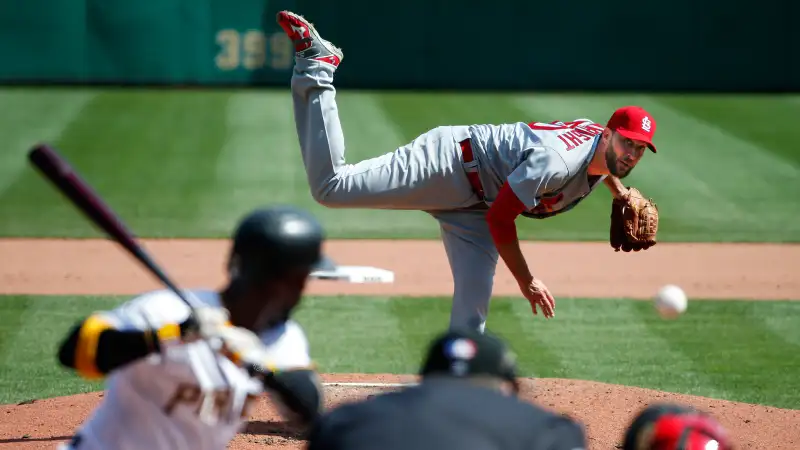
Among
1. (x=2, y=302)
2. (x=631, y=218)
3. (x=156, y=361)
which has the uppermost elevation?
(x=156, y=361)

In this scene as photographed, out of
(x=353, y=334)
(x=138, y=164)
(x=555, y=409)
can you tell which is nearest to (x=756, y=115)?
(x=138, y=164)

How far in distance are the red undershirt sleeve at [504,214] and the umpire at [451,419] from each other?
8.59 feet

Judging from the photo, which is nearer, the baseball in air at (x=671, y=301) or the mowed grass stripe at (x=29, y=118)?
the baseball in air at (x=671, y=301)

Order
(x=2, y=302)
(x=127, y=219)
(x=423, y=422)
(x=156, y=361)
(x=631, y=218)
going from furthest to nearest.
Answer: (x=127, y=219) → (x=2, y=302) → (x=631, y=218) → (x=156, y=361) → (x=423, y=422)

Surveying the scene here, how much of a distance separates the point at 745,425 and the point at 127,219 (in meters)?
6.94

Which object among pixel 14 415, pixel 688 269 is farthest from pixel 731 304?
pixel 14 415

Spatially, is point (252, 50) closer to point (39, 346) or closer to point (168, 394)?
point (39, 346)

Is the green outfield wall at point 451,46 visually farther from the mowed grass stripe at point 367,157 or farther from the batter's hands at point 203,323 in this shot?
the batter's hands at point 203,323

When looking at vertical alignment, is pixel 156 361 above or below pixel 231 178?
above

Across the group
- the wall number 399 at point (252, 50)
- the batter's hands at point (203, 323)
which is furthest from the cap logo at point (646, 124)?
the wall number 399 at point (252, 50)

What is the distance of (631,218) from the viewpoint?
5.86 meters

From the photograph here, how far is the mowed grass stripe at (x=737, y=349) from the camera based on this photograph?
22.9ft

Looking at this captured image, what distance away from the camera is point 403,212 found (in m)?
12.7

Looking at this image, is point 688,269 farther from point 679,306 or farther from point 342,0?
point 342,0
